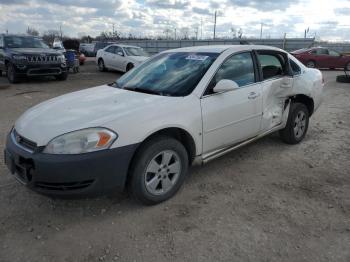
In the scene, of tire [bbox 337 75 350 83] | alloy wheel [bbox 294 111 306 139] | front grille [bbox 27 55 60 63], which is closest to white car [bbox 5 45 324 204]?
alloy wheel [bbox 294 111 306 139]

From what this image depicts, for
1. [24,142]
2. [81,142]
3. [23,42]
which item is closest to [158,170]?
[81,142]

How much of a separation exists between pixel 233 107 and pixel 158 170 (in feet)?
4.13

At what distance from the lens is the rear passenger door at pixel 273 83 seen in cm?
468

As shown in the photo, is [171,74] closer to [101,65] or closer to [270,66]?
[270,66]

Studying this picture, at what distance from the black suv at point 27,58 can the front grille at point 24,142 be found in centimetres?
922

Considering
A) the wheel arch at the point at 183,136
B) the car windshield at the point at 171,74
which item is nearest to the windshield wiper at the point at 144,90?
the car windshield at the point at 171,74

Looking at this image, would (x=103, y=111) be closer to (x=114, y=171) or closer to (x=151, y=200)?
(x=114, y=171)

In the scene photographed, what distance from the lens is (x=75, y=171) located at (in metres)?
2.94

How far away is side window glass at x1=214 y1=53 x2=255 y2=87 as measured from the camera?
411 centimetres

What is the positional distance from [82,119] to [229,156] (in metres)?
2.46

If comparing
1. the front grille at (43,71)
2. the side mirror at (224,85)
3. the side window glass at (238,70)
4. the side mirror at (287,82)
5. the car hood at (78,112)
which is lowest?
the front grille at (43,71)

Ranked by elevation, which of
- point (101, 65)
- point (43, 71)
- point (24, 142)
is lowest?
point (101, 65)

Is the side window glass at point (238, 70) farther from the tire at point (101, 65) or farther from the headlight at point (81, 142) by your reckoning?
the tire at point (101, 65)

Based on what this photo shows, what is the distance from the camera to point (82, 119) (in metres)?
3.21
